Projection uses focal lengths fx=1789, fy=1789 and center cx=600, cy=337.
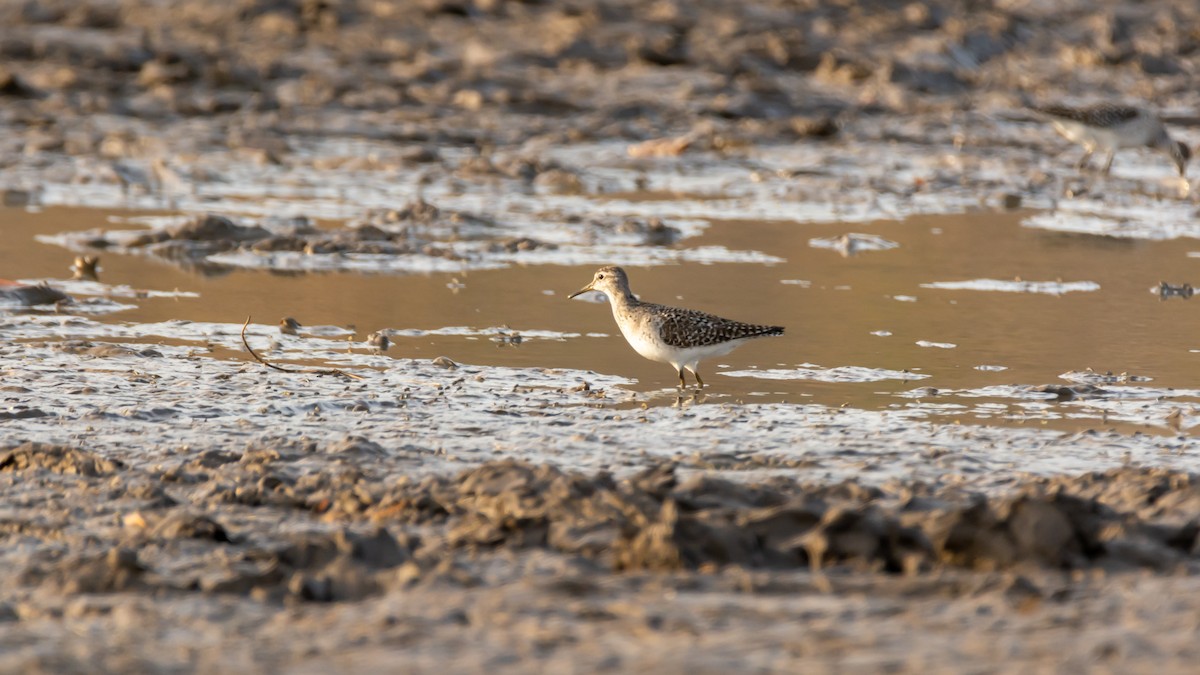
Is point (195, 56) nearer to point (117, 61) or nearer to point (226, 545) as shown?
point (117, 61)

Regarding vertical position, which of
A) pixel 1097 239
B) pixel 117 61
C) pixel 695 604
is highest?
pixel 117 61

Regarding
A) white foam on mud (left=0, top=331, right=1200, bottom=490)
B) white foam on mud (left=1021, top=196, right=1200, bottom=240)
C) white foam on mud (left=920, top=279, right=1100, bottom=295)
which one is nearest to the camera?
white foam on mud (left=0, top=331, right=1200, bottom=490)

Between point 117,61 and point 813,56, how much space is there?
838 centimetres

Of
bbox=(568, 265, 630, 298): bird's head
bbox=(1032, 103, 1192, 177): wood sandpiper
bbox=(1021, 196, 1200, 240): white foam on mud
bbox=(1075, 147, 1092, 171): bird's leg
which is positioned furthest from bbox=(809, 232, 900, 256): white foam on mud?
bbox=(1075, 147, 1092, 171): bird's leg

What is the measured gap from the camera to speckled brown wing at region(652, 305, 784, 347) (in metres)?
8.84

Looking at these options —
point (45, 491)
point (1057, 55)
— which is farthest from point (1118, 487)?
point (1057, 55)

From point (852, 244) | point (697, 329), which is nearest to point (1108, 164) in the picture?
point (852, 244)

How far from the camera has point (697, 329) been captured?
29.2 ft

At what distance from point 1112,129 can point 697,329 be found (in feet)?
29.6

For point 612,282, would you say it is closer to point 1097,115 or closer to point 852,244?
point 852,244

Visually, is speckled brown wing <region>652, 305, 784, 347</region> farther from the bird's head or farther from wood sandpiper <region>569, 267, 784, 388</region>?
the bird's head

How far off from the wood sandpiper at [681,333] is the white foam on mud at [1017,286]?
9.59ft

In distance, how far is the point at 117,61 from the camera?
803 inches

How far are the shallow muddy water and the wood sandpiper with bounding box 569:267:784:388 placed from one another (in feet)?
0.58
